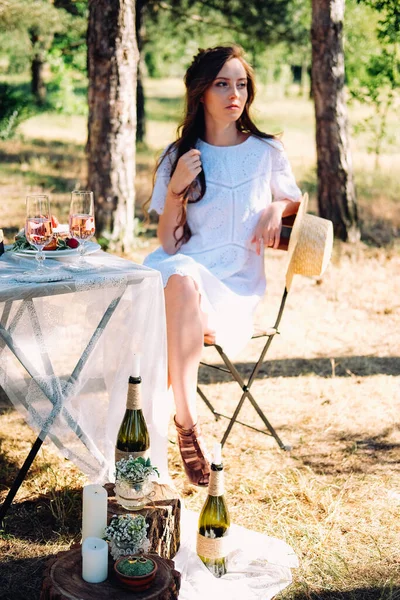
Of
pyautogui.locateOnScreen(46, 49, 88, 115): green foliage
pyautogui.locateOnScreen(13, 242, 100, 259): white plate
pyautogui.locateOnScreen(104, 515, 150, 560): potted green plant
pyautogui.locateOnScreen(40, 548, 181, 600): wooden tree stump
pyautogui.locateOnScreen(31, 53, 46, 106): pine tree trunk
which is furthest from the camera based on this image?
pyautogui.locateOnScreen(46, 49, 88, 115): green foliage

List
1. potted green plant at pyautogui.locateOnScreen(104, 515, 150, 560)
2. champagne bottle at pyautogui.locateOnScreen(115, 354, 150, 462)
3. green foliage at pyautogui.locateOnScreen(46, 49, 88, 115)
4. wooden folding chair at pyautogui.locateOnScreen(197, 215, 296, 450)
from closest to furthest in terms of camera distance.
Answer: potted green plant at pyautogui.locateOnScreen(104, 515, 150, 560) < champagne bottle at pyautogui.locateOnScreen(115, 354, 150, 462) < wooden folding chair at pyautogui.locateOnScreen(197, 215, 296, 450) < green foliage at pyautogui.locateOnScreen(46, 49, 88, 115)

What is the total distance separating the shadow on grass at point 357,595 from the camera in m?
2.67

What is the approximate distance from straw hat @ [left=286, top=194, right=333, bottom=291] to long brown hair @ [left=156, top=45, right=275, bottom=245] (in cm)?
49

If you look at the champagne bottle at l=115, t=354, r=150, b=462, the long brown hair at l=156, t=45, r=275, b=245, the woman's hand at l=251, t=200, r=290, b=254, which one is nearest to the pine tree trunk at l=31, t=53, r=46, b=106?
the long brown hair at l=156, t=45, r=275, b=245

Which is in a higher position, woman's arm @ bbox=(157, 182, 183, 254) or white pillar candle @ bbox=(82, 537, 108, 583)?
woman's arm @ bbox=(157, 182, 183, 254)

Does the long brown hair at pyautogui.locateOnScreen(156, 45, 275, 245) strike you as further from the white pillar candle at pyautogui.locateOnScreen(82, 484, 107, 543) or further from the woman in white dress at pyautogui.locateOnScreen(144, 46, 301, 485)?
the white pillar candle at pyautogui.locateOnScreen(82, 484, 107, 543)

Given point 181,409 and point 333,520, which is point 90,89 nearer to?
point 181,409

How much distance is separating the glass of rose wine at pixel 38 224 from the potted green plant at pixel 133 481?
2.39 ft

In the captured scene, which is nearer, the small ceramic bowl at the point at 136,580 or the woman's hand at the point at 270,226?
the small ceramic bowl at the point at 136,580

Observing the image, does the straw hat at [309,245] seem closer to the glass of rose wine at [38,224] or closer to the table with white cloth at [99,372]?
the table with white cloth at [99,372]

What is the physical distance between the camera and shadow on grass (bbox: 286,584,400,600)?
8.74ft

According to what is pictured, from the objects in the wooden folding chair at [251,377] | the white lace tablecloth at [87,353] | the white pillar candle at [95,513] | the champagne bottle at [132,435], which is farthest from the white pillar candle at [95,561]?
the wooden folding chair at [251,377]

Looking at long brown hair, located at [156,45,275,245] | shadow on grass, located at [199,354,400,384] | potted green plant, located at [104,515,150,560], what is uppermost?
long brown hair, located at [156,45,275,245]

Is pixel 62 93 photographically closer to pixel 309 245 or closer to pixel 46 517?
pixel 309 245
